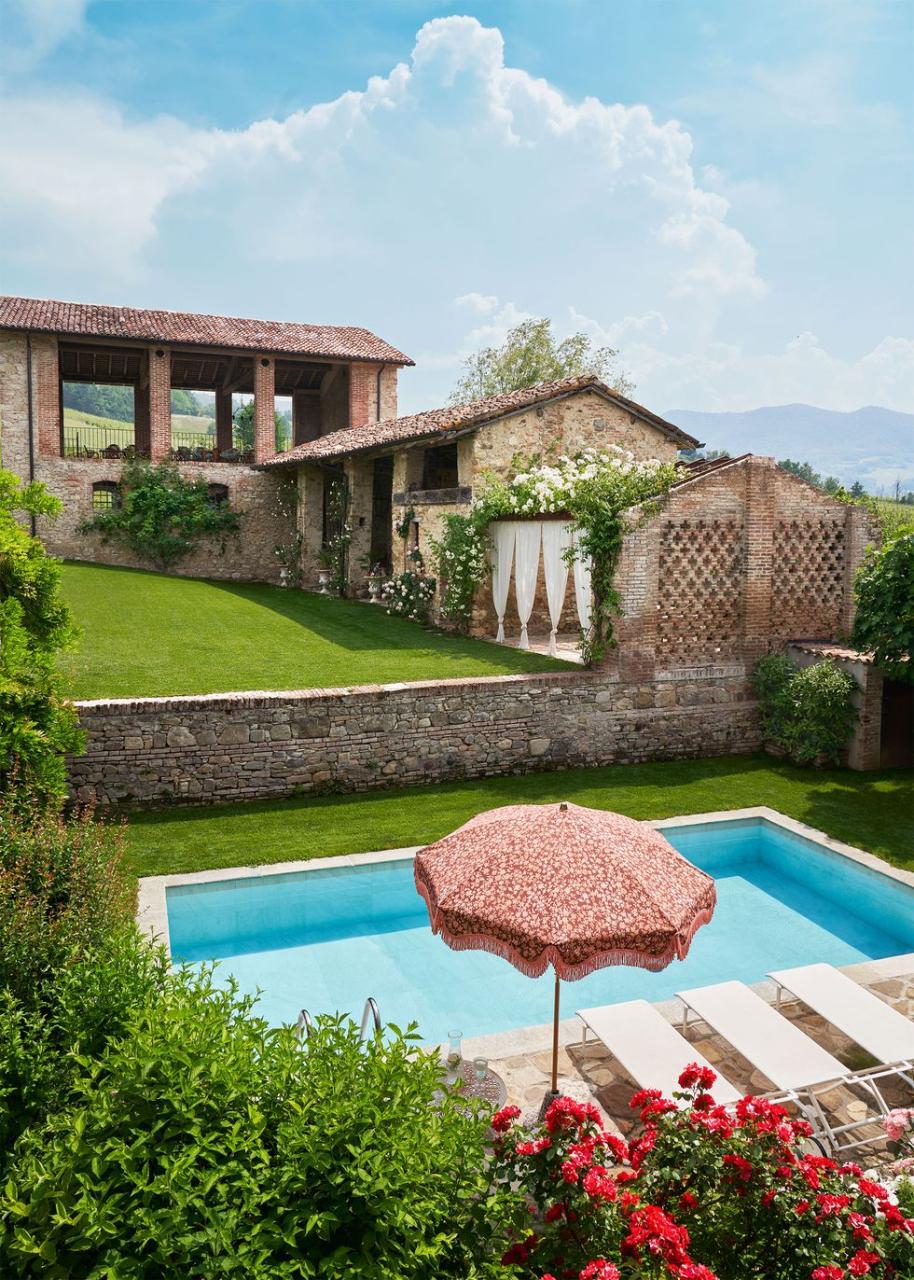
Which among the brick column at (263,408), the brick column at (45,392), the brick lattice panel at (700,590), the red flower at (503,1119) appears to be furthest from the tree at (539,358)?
the red flower at (503,1119)

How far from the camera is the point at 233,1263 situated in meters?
2.89

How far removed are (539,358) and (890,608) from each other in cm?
3547

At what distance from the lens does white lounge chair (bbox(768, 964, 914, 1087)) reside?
5672 millimetres

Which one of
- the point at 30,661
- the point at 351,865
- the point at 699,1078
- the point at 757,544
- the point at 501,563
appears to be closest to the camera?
the point at 699,1078

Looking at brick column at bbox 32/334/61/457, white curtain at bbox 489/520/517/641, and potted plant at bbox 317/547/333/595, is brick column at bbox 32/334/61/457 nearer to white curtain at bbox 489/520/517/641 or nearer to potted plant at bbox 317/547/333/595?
potted plant at bbox 317/547/333/595

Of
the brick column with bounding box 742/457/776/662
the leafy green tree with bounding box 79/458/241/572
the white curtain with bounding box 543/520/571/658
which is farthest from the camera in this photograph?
the leafy green tree with bounding box 79/458/241/572

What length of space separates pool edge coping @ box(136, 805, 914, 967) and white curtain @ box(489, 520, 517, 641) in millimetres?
7299

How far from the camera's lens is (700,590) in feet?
43.1

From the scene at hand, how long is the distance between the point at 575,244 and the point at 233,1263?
89.8 ft

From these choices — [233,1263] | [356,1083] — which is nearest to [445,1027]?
[356,1083]

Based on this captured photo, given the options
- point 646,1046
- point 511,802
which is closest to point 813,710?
point 511,802

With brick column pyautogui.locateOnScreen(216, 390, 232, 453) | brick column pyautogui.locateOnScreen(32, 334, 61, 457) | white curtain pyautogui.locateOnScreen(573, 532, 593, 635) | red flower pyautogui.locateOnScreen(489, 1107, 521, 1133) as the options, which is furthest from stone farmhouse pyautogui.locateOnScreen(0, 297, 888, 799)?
brick column pyautogui.locateOnScreen(216, 390, 232, 453)

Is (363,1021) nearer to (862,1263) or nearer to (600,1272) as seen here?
(600,1272)

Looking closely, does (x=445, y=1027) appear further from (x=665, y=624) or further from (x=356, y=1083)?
(x=665, y=624)
